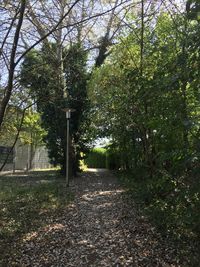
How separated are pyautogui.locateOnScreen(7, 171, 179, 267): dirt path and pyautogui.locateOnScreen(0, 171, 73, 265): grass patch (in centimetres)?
28

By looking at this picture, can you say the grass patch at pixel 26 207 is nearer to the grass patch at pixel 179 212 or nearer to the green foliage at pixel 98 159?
the grass patch at pixel 179 212

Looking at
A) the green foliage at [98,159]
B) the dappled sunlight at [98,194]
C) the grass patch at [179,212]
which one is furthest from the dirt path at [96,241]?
the green foliage at [98,159]

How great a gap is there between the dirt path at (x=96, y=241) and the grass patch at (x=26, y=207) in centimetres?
28

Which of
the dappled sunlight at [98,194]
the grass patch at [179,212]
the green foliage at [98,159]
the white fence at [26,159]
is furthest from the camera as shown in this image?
the green foliage at [98,159]

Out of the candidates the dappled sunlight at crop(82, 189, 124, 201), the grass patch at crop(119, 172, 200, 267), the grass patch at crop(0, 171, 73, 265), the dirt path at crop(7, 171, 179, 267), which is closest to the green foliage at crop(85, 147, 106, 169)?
the grass patch at crop(0, 171, 73, 265)

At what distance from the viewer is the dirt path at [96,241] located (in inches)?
252

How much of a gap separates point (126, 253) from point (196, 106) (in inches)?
114

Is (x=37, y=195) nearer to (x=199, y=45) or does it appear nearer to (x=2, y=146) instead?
(x=199, y=45)

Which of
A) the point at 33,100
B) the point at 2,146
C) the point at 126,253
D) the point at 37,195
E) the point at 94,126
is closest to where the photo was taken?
the point at 126,253

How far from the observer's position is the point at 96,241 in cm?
725

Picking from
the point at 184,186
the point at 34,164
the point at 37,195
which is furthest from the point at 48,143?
the point at 184,186

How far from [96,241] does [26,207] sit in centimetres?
319

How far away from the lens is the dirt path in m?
6.39

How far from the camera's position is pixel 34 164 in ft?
91.1
